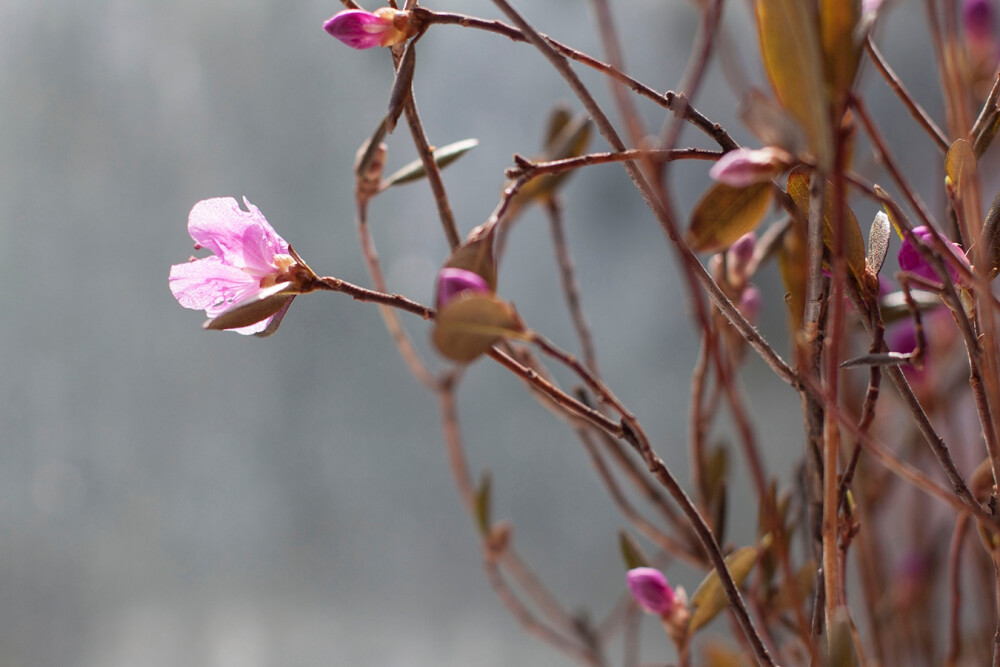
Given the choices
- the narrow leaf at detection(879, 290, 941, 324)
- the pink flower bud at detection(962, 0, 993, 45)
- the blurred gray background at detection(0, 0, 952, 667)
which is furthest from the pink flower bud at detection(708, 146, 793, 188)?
the blurred gray background at detection(0, 0, 952, 667)

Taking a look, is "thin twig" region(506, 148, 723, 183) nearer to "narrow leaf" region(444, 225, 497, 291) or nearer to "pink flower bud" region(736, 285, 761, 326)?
"narrow leaf" region(444, 225, 497, 291)

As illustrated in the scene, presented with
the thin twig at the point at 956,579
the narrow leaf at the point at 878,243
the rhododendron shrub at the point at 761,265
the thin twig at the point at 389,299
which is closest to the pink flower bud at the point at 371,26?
the rhododendron shrub at the point at 761,265

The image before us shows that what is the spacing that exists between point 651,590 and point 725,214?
189 millimetres

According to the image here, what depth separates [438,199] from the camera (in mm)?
364

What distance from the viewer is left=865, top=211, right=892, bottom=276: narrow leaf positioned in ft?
1.04

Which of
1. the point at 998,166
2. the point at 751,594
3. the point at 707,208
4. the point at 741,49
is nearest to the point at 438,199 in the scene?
the point at 707,208

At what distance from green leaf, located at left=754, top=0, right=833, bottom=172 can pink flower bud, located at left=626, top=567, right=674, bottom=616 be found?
0.78ft

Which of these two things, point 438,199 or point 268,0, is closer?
point 438,199

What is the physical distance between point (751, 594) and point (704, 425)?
0.49 feet

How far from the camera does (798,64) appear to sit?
0.22m

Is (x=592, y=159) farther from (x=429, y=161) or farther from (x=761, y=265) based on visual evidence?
(x=761, y=265)

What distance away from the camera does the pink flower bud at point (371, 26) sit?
32 cm

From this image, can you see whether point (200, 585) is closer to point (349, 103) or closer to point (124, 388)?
point (124, 388)

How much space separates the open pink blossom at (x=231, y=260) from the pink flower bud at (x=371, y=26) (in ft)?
0.28
